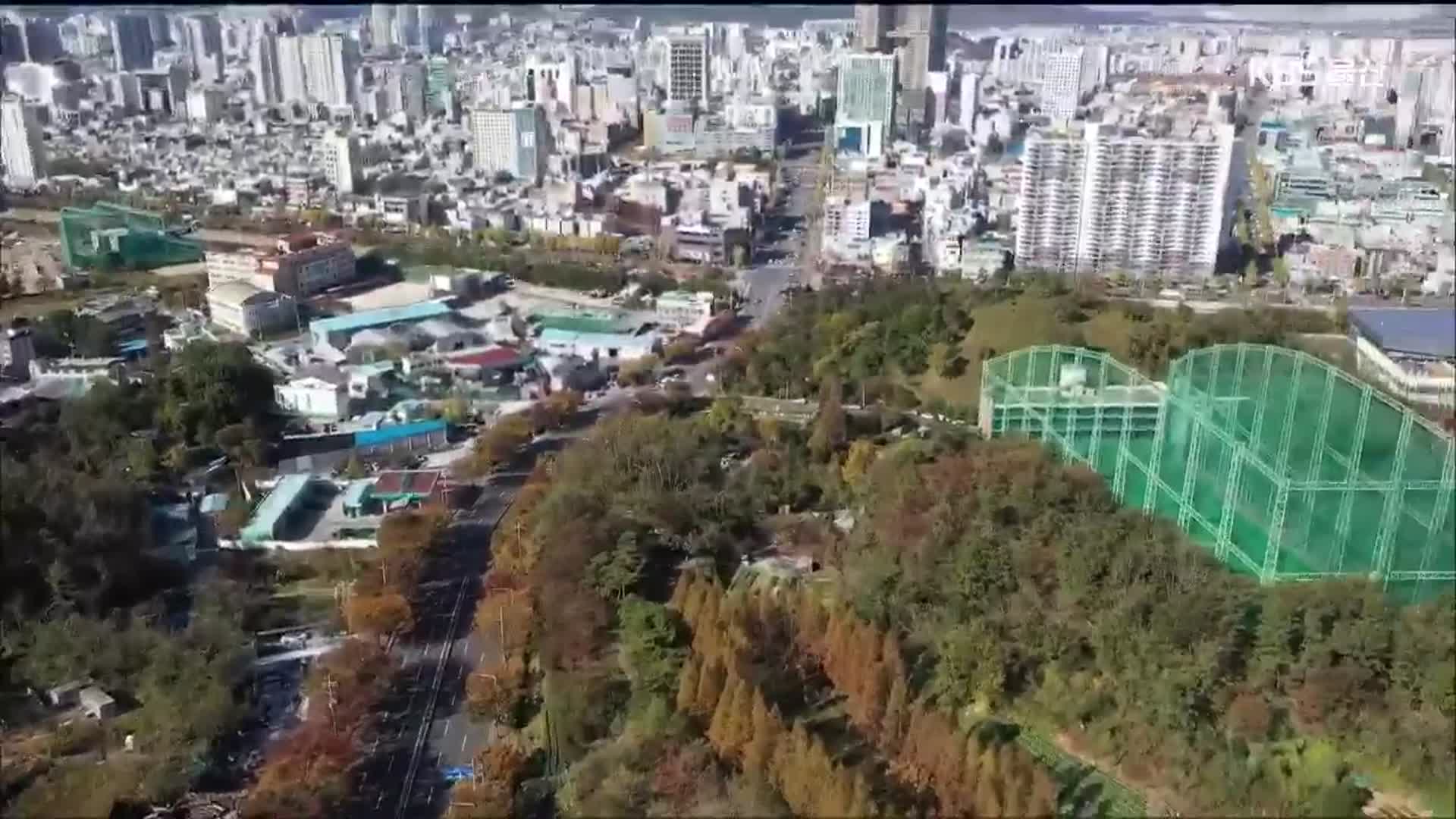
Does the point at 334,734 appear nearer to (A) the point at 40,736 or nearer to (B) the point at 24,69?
(A) the point at 40,736

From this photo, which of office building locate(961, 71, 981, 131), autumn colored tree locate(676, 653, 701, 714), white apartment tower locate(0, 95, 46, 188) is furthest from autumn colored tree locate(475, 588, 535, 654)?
office building locate(961, 71, 981, 131)

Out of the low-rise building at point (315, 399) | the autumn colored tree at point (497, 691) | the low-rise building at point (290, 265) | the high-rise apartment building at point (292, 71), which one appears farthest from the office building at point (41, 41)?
the autumn colored tree at point (497, 691)

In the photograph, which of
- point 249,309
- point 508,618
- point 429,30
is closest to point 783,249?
point 249,309

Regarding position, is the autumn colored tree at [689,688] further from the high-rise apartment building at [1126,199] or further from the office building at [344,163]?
the office building at [344,163]

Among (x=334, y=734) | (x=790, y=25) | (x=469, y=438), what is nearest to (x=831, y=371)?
(x=469, y=438)

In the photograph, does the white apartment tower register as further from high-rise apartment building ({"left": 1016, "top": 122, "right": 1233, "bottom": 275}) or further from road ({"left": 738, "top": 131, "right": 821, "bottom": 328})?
high-rise apartment building ({"left": 1016, "top": 122, "right": 1233, "bottom": 275})
